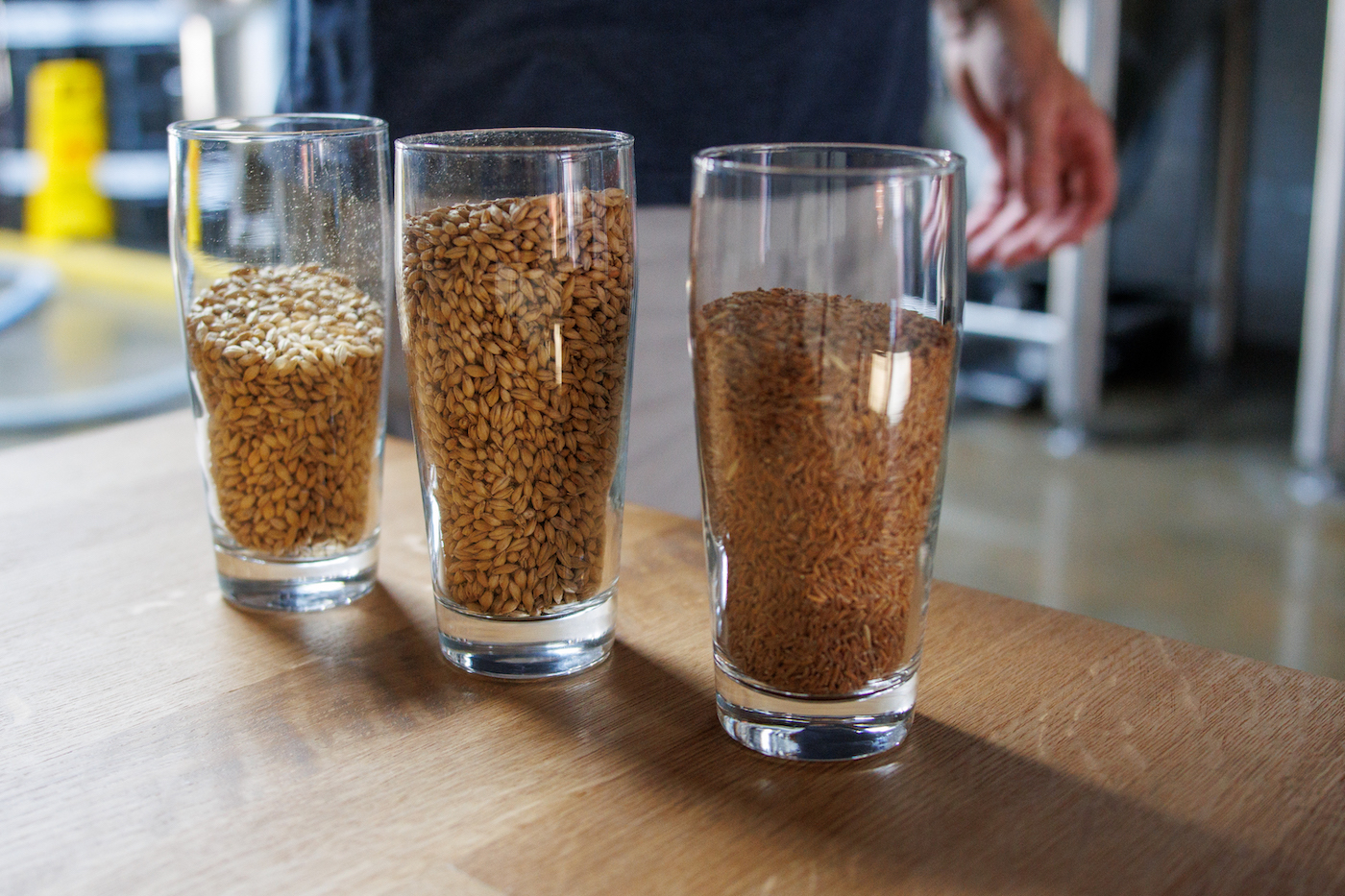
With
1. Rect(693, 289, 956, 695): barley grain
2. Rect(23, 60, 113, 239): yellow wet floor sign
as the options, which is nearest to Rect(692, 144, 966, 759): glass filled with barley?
Rect(693, 289, 956, 695): barley grain

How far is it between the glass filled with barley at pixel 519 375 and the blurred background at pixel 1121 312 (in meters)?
1.41

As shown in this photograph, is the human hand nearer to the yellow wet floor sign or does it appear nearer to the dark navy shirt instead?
the dark navy shirt

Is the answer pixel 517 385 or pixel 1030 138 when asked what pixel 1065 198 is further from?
pixel 517 385

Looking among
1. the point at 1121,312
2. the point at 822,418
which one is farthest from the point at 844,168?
the point at 1121,312

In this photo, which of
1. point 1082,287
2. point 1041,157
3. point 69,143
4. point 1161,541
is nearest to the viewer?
point 1041,157

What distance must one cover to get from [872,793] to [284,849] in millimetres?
215

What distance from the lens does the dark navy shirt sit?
35.4 inches

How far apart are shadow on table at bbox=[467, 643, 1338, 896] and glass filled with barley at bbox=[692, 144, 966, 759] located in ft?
0.07

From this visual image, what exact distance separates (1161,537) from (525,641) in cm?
196

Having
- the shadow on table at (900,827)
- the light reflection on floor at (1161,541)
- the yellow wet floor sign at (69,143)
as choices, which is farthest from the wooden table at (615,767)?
the yellow wet floor sign at (69,143)

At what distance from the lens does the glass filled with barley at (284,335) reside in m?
0.62

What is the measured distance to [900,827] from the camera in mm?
458

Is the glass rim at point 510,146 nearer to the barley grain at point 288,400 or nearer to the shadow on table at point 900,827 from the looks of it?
the barley grain at point 288,400

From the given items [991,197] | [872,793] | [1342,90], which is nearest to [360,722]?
[872,793]
